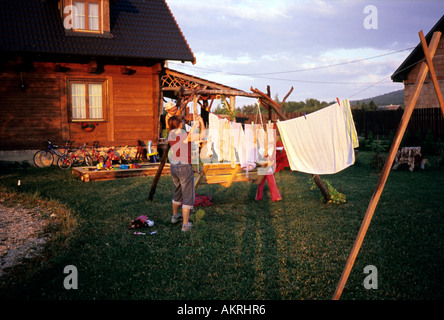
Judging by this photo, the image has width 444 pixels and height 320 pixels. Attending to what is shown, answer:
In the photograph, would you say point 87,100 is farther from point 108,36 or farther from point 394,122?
point 394,122

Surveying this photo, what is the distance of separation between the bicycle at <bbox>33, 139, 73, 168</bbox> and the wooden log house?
331 mm

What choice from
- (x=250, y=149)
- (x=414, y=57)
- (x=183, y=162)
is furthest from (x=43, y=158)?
(x=414, y=57)

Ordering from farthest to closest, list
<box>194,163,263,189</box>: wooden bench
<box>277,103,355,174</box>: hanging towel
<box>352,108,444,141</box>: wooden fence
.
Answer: <box>352,108,444,141</box>: wooden fence → <box>194,163,263,189</box>: wooden bench → <box>277,103,355,174</box>: hanging towel

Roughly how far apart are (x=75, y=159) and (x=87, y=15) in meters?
5.51

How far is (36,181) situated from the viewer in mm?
9930

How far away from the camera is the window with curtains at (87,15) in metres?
13.4

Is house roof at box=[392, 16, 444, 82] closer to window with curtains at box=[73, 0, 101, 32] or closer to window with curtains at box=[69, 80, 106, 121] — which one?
window with curtains at box=[69, 80, 106, 121]

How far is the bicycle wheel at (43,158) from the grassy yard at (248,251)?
506cm

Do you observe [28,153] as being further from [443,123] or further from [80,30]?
[443,123]

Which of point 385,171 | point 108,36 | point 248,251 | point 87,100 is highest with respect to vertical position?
point 108,36

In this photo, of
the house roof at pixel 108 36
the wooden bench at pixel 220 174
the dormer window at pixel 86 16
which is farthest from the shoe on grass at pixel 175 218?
the dormer window at pixel 86 16

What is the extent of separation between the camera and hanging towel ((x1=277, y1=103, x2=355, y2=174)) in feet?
21.1

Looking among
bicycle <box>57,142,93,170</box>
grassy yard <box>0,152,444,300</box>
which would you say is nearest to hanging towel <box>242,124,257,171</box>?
grassy yard <box>0,152,444,300</box>

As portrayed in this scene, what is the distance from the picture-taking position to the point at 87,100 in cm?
1357
